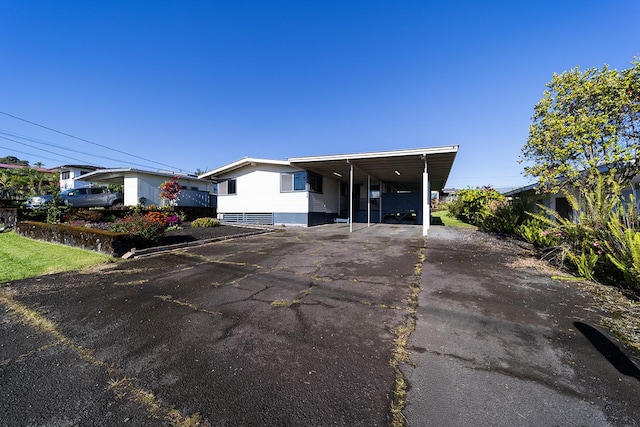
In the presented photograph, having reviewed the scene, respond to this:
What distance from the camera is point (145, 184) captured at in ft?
62.6

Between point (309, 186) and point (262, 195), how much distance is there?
10.2 ft

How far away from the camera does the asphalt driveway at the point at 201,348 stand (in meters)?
1.78

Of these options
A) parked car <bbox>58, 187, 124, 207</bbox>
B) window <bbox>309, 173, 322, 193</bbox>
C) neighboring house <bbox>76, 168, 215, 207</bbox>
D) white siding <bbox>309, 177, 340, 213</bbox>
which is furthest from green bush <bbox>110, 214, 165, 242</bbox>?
parked car <bbox>58, 187, 124, 207</bbox>

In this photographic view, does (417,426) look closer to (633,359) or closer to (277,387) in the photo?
(277,387)

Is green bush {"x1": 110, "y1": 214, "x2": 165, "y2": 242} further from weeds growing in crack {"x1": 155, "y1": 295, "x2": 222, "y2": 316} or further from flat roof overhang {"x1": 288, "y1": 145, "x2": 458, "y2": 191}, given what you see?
flat roof overhang {"x1": 288, "y1": 145, "x2": 458, "y2": 191}

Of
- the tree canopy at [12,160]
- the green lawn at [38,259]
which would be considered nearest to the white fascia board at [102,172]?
the green lawn at [38,259]

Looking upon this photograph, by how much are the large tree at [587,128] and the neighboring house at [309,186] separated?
3706 millimetres

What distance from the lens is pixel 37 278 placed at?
4859mm

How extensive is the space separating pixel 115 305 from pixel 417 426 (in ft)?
13.2

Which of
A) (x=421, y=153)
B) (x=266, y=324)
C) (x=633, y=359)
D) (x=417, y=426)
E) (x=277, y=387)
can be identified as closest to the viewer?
(x=417, y=426)

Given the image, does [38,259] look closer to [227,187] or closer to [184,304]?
[184,304]

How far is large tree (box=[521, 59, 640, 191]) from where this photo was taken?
606cm

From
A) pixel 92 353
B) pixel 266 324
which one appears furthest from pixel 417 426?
pixel 92 353

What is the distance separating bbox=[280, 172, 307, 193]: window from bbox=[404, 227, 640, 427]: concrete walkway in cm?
1038
